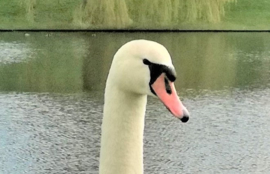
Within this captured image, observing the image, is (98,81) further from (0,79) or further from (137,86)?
(137,86)

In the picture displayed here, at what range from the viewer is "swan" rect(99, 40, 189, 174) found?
271 cm

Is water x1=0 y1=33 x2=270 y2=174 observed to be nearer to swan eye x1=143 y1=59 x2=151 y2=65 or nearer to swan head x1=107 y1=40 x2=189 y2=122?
swan head x1=107 y1=40 x2=189 y2=122

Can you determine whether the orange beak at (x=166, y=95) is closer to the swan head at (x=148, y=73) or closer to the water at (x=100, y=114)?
the swan head at (x=148, y=73)

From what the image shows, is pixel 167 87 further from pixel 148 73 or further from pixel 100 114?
pixel 100 114

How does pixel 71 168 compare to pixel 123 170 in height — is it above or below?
below

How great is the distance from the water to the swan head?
5.49 meters

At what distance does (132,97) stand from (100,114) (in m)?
8.58

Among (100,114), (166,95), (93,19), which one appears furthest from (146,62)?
(93,19)

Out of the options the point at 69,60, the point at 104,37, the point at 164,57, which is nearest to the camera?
the point at 164,57

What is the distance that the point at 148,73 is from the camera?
2736 millimetres

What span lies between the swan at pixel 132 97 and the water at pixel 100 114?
524 centimetres

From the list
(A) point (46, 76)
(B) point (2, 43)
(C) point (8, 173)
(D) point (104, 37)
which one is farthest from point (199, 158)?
(D) point (104, 37)

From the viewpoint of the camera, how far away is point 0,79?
15148 millimetres

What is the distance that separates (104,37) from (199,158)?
16889mm
